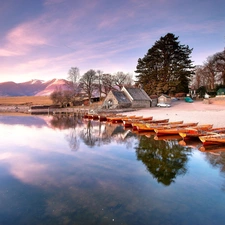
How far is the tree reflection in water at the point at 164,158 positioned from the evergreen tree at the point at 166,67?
40342 mm

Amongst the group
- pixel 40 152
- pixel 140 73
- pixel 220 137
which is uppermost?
pixel 140 73

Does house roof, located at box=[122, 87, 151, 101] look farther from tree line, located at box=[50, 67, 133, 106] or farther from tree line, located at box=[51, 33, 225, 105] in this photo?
tree line, located at box=[50, 67, 133, 106]

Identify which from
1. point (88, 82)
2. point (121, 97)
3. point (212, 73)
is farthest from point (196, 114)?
point (88, 82)

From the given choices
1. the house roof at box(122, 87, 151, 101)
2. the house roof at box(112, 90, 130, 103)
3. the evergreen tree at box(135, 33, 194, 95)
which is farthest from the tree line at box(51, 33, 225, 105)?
the house roof at box(112, 90, 130, 103)

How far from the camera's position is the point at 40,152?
44.3 ft

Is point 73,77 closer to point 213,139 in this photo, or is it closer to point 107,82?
point 107,82

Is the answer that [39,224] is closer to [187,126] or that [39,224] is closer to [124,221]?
[124,221]

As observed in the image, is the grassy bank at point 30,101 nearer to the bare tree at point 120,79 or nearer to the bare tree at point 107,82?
the bare tree at point 107,82

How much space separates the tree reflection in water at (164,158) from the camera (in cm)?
885

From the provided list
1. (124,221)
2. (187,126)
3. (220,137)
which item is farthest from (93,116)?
(124,221)

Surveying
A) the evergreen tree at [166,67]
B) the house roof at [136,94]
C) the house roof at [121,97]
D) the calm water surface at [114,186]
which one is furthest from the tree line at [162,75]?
the calm water surface at [114,186]

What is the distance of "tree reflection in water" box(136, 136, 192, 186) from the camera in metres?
8.85

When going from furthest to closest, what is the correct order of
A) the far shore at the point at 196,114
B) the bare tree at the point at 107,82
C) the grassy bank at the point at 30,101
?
the grassy bank at the point at 30,101
the bare tree at the point at 107,82
the far shore at the point at 196,114

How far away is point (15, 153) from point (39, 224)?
9.05 meters
